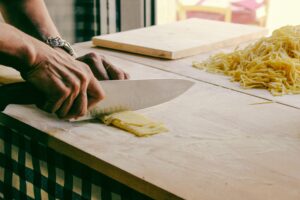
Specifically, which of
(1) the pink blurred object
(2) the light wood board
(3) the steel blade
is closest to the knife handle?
(3) the steel blade

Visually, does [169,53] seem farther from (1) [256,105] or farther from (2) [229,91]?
(1) [256,105]

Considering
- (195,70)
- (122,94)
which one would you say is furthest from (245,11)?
(122,94)

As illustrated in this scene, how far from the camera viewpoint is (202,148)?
989mm

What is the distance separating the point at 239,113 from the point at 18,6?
2.50 ft

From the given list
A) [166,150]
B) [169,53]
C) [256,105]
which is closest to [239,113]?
[256,105]

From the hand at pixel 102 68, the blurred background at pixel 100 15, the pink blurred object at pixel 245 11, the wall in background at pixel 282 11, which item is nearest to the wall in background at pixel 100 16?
the blurred background at pixel 100 15

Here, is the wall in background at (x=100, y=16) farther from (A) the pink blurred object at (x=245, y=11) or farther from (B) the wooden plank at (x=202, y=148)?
(A) the pink blurred object at (x=245, y=11)

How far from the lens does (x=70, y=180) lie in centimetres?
110

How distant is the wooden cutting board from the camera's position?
1672mm

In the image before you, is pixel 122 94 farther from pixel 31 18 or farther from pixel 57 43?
pixel 31 18

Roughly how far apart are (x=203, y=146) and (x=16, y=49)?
17.5 inches

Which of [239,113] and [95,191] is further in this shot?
[239,113]

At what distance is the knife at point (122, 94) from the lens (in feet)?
3.55

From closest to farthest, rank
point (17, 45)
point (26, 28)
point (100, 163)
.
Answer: point (100, 163), point (17, 45), point (26, 28)
